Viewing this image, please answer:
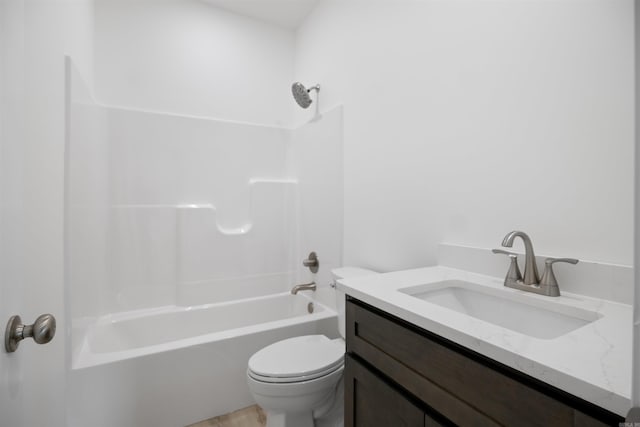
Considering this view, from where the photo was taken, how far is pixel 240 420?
167cm

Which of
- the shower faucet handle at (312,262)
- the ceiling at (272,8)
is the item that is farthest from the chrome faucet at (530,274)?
the ceiling at (272,8)

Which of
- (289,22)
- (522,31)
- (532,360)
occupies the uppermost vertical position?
(289,22)

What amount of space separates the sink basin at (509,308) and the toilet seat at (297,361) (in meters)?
0.59

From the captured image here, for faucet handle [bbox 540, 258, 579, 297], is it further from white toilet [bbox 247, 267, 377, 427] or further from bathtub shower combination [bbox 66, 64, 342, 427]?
bathtub shower combination [bbox 66, 64, 342, 427]

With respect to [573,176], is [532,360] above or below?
below

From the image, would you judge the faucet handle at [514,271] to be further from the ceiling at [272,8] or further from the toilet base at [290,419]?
the ceiling at [272,8]

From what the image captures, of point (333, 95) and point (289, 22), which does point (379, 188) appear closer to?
point (333, 95)

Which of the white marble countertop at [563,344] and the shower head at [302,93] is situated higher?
the shower head at [302,93]

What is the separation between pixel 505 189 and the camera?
108 centimetres

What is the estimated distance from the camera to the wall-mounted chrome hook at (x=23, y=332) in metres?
0.55

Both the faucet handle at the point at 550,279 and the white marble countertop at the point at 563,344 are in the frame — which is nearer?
the white marble countertop at the point at 563,344

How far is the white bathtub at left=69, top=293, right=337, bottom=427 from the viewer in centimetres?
138

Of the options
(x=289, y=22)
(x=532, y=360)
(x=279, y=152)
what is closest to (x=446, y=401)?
(x=532, y=360)

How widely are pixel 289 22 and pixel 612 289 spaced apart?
2674 millimetres
